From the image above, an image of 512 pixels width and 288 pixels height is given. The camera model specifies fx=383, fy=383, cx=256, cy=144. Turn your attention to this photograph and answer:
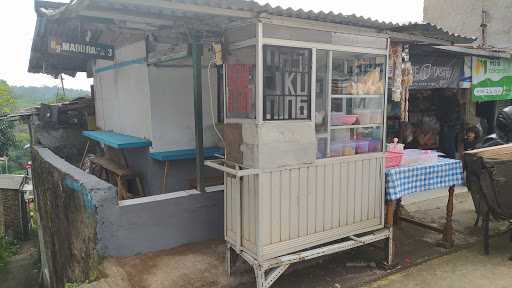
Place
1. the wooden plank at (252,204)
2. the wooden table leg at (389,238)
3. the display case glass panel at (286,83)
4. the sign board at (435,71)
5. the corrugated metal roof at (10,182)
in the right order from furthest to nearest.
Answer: the corrugated metal roof at (10,182)
the sign board at (435,71)
the wooden table leg at (389,238)
the wooden plank at (252,204)
the display case glass panel at (286,83)

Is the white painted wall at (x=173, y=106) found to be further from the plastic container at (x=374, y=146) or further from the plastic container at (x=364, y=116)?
the plastic container at (x=374, y=146)

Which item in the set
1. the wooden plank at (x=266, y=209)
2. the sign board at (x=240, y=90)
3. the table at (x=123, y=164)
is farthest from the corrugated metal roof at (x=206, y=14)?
the table at (x=123, y=164)

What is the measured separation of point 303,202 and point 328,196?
376 millimetres

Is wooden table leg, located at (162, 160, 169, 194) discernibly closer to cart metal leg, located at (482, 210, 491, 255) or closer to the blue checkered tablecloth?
the blue checkered tablecloth

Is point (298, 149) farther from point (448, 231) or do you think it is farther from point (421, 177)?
point (448, 231)

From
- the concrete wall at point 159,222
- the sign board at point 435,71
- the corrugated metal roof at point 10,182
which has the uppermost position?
the sign board at point 435,71

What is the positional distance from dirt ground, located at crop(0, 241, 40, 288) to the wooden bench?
5.81 metres

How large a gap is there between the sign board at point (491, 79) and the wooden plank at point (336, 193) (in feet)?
21.5

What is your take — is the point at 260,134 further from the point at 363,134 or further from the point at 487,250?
the point at 487,250

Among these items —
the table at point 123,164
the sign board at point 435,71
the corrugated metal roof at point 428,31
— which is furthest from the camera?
the sign board at point 435,71

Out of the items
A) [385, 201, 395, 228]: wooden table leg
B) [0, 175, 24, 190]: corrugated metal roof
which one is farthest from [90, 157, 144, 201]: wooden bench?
[0, 175, 24, 190]: corrugated metal roof

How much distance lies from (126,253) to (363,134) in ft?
11.3

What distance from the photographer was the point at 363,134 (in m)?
5.03

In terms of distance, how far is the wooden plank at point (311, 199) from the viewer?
4422 millimetres
